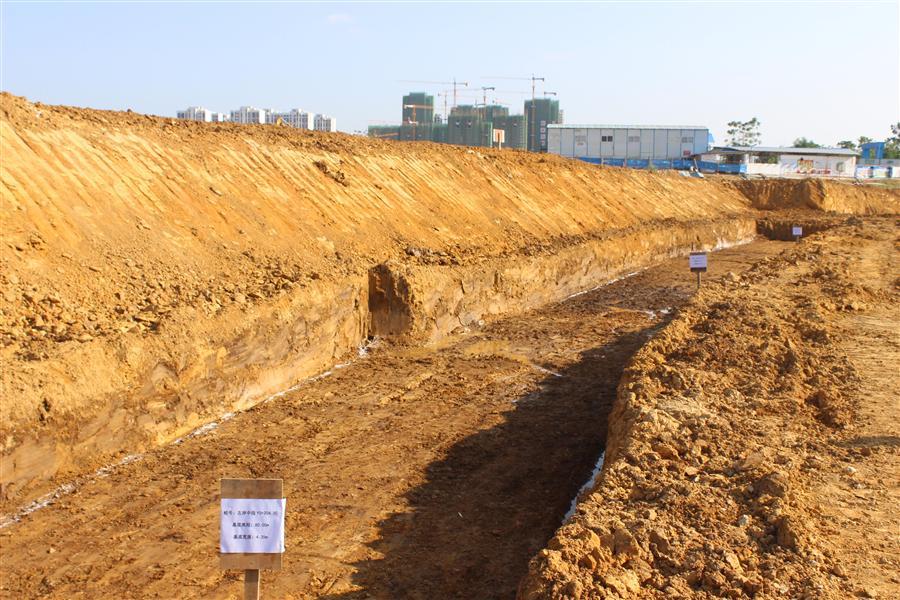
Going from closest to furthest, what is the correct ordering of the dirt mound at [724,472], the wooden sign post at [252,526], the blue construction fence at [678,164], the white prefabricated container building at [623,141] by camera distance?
the wooden sign post at [252,526]
the dirt mound at [724,472]
the blue construction fence at [678,164]
the white prefabricated container building at [623,141]

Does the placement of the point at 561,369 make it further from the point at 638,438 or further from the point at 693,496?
the point at 693,496

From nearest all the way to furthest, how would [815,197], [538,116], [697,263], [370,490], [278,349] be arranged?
[370,490] → [278,349] → [697,263] → [815,197] → [538,116]

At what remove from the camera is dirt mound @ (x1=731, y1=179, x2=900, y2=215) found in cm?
4462

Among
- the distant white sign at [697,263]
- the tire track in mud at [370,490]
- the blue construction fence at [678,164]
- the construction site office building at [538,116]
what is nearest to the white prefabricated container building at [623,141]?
the blue construction fence at [678,164]

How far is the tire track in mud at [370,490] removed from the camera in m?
6.47

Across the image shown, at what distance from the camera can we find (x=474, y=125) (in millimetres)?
77125

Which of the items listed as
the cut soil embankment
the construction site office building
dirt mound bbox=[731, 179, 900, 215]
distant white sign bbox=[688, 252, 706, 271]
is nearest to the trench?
the cut soil embankment

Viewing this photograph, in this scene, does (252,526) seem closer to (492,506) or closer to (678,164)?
(492,506)

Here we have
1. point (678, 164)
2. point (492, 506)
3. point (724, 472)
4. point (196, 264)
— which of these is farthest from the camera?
point (678, 164)

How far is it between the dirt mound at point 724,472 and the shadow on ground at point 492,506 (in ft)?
2.65

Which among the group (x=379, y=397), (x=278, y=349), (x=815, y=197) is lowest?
(x=379, y=397)

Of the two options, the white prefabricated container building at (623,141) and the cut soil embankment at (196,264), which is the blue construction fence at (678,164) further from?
the cut soil embankment at (196,264)

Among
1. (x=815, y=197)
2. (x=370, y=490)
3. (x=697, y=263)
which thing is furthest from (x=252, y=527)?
(x=815, y=197)

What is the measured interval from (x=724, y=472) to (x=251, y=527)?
3870 mm
